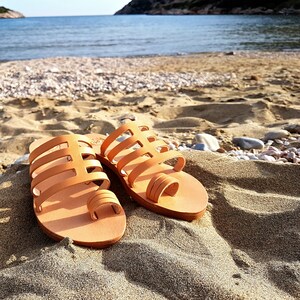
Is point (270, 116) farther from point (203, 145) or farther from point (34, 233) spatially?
point (34, 233)

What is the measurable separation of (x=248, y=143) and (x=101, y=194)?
1.73 m

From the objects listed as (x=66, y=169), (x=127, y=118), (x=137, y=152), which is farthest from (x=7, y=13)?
(x=66, y=169)

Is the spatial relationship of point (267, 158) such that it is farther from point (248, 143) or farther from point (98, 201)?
point (98, 201)

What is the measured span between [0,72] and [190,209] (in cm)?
801

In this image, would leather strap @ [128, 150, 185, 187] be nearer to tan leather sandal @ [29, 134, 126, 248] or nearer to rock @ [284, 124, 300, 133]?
tan leather sandal @ [29, 134, 126, 248]

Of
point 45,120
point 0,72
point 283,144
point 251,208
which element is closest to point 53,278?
point 251,208

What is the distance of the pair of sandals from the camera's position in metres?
1.77

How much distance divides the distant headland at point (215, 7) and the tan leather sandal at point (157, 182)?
1957 inches

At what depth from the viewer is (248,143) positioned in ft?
10.3

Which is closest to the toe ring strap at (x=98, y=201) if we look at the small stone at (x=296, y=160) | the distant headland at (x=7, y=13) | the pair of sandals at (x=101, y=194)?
the pair of sandals at (x=101, y=194)

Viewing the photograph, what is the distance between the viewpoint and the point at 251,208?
6.63 ft

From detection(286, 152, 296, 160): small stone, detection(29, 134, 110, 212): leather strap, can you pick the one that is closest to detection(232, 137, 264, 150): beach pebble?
detection(286, 152, 296, 160): small stone

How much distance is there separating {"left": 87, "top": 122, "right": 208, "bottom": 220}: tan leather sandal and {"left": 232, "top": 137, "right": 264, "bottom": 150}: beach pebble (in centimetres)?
103

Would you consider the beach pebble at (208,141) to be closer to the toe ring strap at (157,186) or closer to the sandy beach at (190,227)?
the sandy beach at (190,227)
